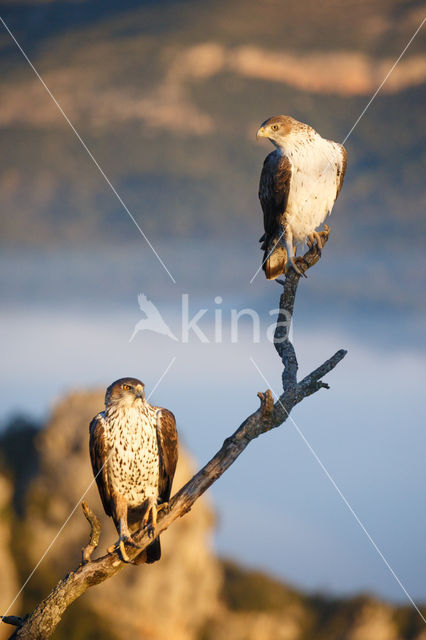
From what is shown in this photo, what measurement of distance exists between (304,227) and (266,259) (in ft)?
1.67

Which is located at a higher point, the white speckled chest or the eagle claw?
the white speckled chest

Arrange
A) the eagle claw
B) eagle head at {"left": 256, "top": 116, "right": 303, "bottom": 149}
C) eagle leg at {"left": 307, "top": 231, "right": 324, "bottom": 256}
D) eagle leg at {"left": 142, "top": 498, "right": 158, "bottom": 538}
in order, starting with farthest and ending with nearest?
1. eagle head at {"left": 256, "top": 116, "right": 303, "bottom": 149}
2. eagle leg at {"left": 307, "top": 231, "right": 324, "bottom": 256}
3. eagle leg at {"left": 142, "top": 498, "right": 158, "bottom": 538}
4. the eagle claw

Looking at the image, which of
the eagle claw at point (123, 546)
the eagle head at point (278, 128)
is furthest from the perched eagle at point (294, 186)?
the eagle claw at point (123, 546)

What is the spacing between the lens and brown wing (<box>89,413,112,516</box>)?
627 cm

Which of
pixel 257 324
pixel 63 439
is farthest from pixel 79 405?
pixel 257 324

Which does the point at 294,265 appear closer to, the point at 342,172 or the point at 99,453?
the point at 342,172

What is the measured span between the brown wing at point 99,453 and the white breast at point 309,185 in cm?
295

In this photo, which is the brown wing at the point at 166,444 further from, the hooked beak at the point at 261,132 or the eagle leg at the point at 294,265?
the hooked beak at the point at 261,132

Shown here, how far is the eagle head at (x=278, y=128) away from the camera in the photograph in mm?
8008

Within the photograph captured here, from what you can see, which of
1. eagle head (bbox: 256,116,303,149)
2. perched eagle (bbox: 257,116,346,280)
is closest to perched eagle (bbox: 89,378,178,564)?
perched eagle (bbox: 257,116,346,280)

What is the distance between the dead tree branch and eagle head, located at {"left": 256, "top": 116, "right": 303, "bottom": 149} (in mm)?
2802

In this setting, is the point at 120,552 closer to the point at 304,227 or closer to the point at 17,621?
the point at 17,621

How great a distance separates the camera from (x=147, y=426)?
620cm

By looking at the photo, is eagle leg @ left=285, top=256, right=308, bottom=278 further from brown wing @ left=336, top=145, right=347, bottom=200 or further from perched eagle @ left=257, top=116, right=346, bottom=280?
brown wing @ left=336, top=145, right=347, bottom=200
